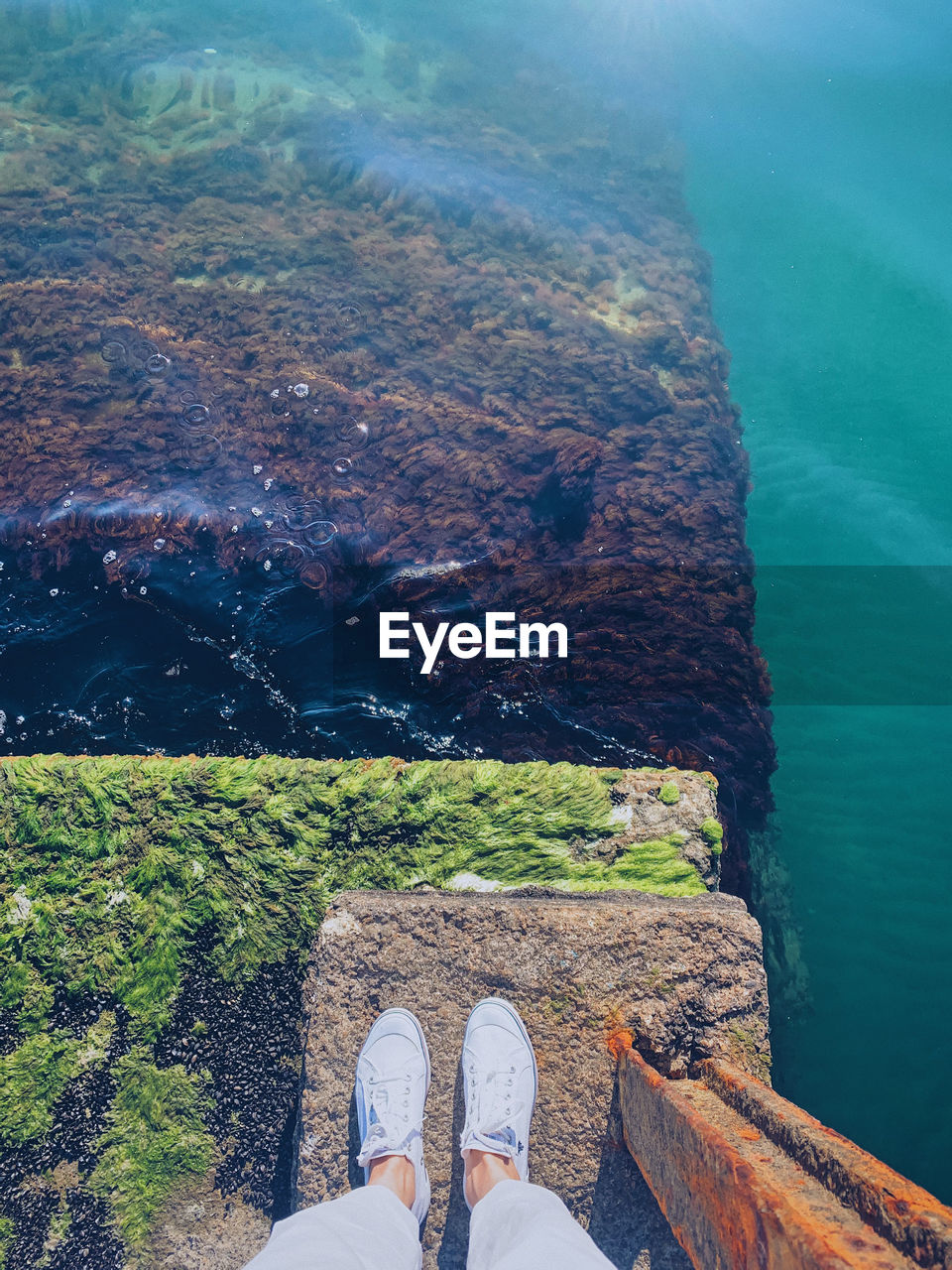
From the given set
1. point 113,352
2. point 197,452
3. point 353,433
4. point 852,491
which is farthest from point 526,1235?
point 113,352

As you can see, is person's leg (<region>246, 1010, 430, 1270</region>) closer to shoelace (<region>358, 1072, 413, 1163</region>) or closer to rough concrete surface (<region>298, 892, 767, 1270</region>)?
shoelace (<region>358, 1072, 413, 1163</region>)

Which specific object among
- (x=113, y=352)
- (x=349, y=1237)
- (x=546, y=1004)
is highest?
(x=113, y=352)

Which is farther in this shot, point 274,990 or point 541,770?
point 541,770

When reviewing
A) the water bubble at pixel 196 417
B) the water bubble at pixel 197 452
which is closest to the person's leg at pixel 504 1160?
the water bubble at pixel 197 452

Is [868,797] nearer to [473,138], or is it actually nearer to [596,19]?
[473,138]

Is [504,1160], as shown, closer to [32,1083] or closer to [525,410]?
[32,1083]

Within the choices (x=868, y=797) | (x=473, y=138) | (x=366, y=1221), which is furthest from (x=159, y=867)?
(x=473, y=138)
